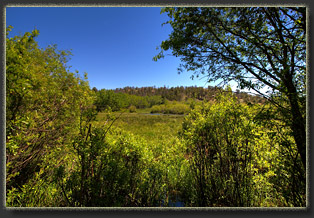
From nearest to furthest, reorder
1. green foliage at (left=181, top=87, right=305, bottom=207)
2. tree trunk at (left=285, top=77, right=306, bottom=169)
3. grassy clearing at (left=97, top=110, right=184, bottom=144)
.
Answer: tree trunk at (left=285, top=77, right=306, bottom=169), green foliage at (left=181, top=87, right=305, bottom=207), grassy clearing at (left=97, top=110, right=184, bottom=144)

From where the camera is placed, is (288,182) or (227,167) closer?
(288,182)

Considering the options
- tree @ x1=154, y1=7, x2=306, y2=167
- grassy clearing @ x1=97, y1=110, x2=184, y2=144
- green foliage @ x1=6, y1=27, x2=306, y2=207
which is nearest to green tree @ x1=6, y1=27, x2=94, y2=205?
green foliage @ x1=6, y1=27, x2=306, y2=207

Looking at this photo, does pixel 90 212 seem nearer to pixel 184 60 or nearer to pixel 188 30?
pixel 184 60

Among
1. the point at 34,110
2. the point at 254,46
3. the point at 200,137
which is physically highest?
the point at 254,46

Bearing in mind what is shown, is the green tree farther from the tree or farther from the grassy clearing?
the tree

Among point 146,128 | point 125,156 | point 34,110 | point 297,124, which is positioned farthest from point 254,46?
point 146,128

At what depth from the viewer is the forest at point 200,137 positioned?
72.9 inches

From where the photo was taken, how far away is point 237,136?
8.10 ft

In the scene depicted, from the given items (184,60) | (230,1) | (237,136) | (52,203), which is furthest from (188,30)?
(52,203)

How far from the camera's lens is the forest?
1851mm

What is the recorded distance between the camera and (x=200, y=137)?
2.77 m

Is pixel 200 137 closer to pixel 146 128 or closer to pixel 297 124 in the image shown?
pixel 297 124

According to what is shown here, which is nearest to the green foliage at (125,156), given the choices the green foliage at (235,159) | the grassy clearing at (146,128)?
the green foliage at (235,159)

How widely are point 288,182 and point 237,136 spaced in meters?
1.05
